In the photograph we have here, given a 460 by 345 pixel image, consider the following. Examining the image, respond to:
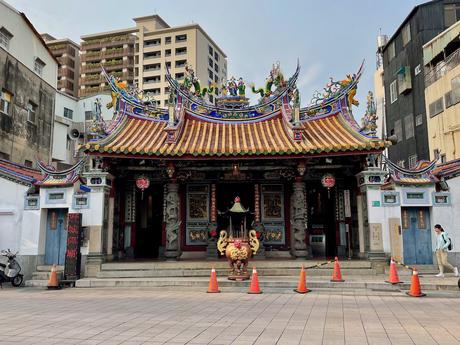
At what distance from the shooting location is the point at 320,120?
17234 mm

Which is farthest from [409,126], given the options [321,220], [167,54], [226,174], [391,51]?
[167,54]

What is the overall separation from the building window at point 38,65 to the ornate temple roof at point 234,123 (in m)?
14.1

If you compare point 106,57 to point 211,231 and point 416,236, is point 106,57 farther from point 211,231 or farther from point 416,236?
point 416,236

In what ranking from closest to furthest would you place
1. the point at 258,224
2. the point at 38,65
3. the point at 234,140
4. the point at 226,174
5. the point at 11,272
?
the point at 11,272 → the point at 234,140 → the point at 258,224 → the point at 226,174 → the point at 38,65

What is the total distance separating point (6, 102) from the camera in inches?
968

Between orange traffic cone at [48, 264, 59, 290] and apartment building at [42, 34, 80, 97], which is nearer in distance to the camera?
orange traffic cone at [48, 264, 59, 290]

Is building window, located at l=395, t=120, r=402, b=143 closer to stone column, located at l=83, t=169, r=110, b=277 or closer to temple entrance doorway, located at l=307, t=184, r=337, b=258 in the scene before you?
temple entrance doorway, located at l=307, t=184, r=337, b=258

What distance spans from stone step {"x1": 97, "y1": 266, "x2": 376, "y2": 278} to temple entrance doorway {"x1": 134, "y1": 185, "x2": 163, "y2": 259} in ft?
11.9

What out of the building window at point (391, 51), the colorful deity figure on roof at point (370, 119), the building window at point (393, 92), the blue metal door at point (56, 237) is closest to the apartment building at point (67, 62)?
the building window at point (391, 51)

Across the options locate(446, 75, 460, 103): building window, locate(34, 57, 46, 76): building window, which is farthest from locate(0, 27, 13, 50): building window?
locate(446, 75, 460, 103): building window

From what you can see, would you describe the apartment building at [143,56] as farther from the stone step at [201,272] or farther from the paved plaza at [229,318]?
the paved plaza at [229,318]

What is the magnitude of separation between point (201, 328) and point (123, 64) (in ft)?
230

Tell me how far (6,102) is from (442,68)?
2780 centimetres

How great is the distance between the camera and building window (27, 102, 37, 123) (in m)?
27.0
